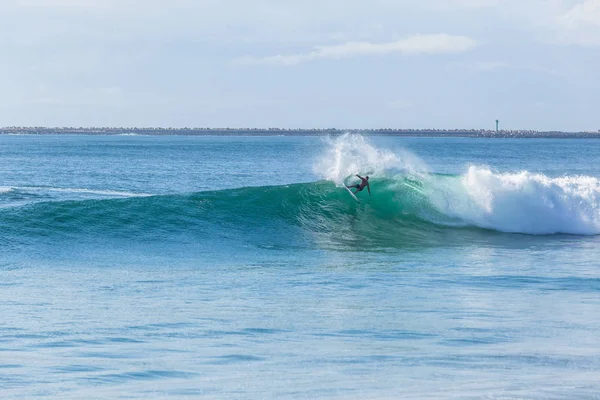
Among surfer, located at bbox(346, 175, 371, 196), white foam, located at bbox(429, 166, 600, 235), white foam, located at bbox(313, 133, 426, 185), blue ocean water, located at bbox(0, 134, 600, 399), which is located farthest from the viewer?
white foam, located at bbox(313, 133, 426, 185)

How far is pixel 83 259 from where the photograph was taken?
16.3 meters

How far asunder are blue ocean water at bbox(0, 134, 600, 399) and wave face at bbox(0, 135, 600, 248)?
0.06 meters

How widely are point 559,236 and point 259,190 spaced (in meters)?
8.06

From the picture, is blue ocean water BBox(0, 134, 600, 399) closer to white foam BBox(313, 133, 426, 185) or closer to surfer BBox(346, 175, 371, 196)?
white foam BBox(313, 133, 426, 185)

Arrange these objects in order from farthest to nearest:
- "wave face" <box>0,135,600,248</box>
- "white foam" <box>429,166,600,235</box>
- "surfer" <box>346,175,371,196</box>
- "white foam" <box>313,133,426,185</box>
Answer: "white foam" <box>313,133,426,185</box> → "surfer" <box>346,175,371,196</box> → "white foam" <box>429,166,600,235</box> → "wave face" <box>0,135,600,248</box>

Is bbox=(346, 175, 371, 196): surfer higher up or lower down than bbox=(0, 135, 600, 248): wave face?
higher up

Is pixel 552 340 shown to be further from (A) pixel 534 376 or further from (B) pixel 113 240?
(B) pixel 113 240

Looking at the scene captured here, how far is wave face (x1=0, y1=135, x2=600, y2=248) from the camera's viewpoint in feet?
65.1

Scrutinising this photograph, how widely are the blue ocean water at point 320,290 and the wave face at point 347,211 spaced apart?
6 cm

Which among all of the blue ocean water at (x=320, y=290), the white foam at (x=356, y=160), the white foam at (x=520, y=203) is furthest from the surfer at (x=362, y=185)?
the white foam at (x=520, y=203)

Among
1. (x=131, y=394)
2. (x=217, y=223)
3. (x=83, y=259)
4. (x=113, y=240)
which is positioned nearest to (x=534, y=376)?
(x=131, y=394)

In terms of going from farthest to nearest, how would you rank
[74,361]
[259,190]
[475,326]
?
1. [259,190]
2. [475,326]
3. [74,361]

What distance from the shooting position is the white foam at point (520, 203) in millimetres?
21984

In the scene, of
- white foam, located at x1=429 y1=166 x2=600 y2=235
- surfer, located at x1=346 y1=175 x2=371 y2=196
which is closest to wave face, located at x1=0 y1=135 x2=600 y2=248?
white foam, located at x1=429 y1=166 x2=600 y2=235
